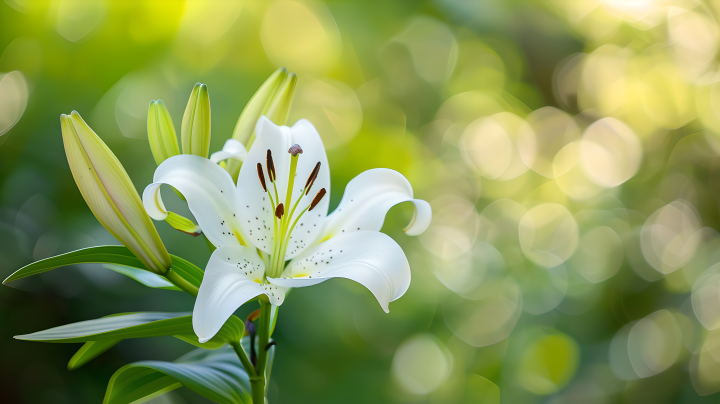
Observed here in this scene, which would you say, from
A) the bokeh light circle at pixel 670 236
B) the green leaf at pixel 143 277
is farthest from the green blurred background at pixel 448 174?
the green leaf at pixel 143 277

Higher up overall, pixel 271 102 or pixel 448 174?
pixel 271 102

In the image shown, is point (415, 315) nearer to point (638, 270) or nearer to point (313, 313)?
point (313, 313)

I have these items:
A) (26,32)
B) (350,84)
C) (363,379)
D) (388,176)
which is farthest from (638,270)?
(26,32)

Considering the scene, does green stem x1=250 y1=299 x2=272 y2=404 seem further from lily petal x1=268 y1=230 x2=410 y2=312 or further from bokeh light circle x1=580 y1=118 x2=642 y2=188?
bokeh light circle x1=580 y1=118 x2=642 y2=188

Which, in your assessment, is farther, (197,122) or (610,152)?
(610,152)

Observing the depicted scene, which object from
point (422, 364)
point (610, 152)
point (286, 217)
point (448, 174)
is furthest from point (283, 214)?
point (610, 152)

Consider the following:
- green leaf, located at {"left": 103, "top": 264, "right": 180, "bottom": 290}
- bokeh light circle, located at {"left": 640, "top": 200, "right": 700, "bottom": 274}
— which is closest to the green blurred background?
bokeh light circle, located at {"left": 640, "top": 200, "right": 700, "bottom": 274}

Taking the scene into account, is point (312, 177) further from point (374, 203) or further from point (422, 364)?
point (422, 364)
